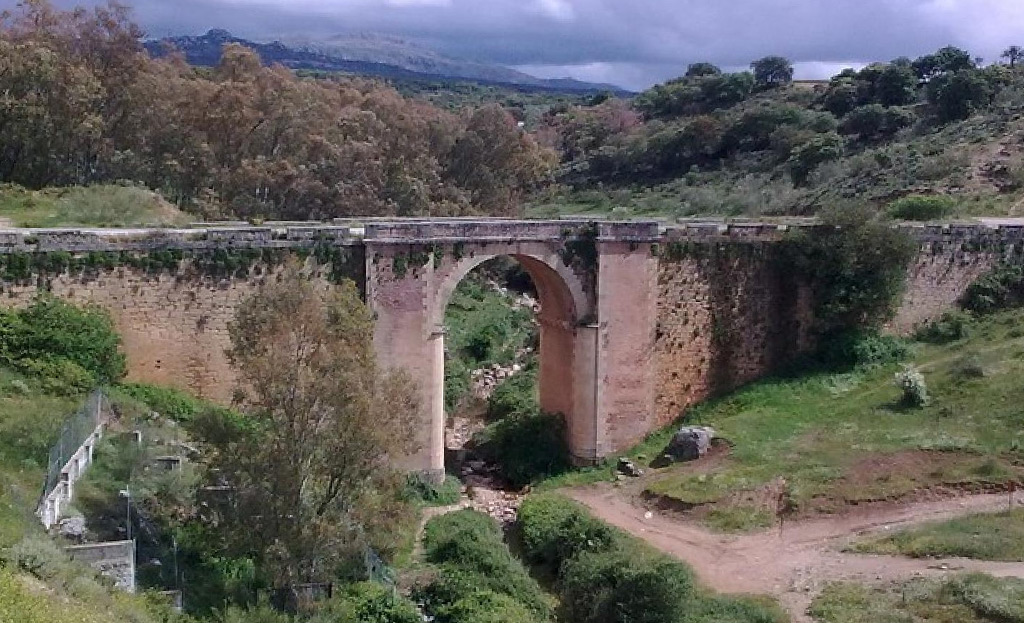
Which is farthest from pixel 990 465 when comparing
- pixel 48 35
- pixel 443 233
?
pixel 48 35

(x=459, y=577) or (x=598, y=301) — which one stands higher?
(x=598, y=301)

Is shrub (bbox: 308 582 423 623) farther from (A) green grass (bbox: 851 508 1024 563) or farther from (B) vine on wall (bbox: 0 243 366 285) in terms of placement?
(A) green grass (bbox: 851 508 1024 563)

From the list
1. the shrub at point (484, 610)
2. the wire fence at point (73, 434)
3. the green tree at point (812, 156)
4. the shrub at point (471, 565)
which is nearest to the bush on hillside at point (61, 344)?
the wire fence at point (73, 434)

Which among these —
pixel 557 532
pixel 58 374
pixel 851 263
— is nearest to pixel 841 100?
pixel 851 263

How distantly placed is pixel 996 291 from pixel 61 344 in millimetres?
26079

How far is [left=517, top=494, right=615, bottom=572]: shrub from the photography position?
2036cm

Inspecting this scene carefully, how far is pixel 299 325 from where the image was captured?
48.4 ft

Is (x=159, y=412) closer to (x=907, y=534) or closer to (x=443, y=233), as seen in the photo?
(x=443, y=233)

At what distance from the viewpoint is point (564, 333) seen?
2678 centimetres

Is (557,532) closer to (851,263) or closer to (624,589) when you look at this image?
(624,589)

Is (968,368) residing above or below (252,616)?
above

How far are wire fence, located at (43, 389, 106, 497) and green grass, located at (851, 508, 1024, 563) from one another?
1506cm

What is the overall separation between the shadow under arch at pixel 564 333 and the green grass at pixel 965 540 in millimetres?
8484

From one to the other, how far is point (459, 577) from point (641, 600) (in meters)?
3.66
